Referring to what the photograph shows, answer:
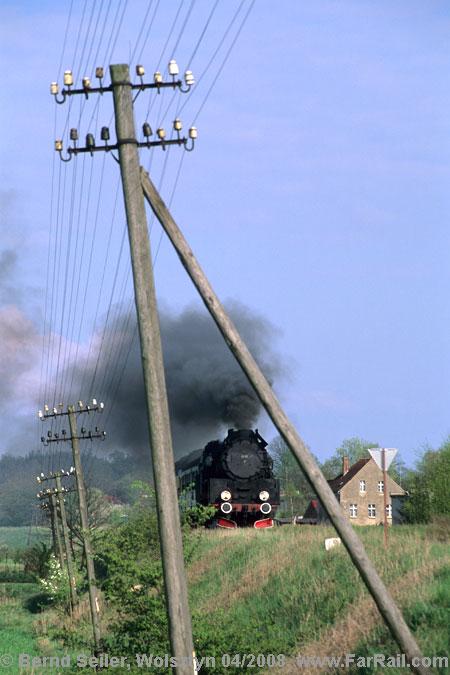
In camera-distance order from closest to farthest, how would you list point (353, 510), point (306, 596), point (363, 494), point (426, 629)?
1. point (426, 629)
2. point (306, 596)
3. point (353, 510)
4. point (363, 494)

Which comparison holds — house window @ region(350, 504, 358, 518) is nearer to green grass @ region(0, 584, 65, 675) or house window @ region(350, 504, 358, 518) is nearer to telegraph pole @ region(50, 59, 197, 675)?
green grass @ region(0, 584, 65, 675)

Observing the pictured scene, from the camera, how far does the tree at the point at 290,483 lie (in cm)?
10075

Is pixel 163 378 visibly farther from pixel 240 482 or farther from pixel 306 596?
pixel 240 482

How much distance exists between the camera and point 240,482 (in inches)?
1332

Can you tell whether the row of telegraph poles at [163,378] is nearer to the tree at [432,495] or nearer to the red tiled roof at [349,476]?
the tree at [432,495]

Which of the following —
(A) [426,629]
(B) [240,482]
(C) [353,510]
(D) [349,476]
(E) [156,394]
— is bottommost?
(C) [353,510]

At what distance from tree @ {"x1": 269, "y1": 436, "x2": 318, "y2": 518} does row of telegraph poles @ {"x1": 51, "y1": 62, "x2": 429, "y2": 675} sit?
281 feet

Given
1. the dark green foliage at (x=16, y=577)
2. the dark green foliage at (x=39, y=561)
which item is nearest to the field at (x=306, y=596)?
the dark green foliage at (x=39, y=561)

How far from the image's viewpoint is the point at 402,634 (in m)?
10.2

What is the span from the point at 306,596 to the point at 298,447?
10374 millimetres

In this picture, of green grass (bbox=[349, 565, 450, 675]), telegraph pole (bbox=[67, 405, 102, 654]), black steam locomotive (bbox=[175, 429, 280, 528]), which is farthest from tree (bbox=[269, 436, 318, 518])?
green grass (bbox=[349, 565, 450, 675])

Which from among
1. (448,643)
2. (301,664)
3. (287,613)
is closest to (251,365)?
(448,643)

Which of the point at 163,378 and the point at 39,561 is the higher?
the point at 163,378

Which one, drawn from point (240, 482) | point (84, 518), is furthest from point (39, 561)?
point (84, 518)
